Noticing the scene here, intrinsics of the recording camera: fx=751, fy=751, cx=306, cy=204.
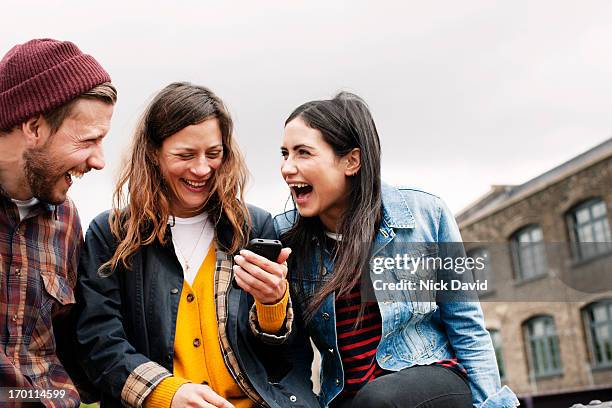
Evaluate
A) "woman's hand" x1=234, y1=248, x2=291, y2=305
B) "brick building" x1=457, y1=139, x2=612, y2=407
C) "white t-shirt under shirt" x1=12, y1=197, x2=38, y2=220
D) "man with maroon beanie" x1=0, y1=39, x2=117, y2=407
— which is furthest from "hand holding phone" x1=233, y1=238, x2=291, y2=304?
"brick building" x1=457, y1=139, x2=612, y2=407

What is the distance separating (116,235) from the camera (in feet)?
9.32

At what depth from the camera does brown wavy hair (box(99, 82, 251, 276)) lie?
2.86 m

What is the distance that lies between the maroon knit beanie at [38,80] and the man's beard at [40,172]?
13 centimetres

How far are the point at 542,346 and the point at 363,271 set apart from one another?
73.1ft

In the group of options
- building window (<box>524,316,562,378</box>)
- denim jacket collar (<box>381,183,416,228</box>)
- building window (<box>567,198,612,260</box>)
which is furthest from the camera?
building window (<box>524,316,562,378</box>)

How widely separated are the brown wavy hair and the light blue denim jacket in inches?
17.0

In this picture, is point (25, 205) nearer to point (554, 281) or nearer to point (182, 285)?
point (182, 285)

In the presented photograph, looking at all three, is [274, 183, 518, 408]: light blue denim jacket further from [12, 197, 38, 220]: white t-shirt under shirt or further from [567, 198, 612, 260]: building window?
[567, 198, 612, 260]: building window

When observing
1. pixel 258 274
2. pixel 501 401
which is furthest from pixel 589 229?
pixel 258 274

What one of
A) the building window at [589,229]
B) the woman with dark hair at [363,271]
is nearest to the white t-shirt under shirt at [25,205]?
the woman with dark hair at [363,271]

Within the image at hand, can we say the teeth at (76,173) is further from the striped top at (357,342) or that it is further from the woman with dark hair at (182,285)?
the striped top at (357,342)

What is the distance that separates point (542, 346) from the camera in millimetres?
23625

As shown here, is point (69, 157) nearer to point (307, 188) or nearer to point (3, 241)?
point (3, 241)

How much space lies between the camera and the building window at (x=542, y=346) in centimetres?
2327
